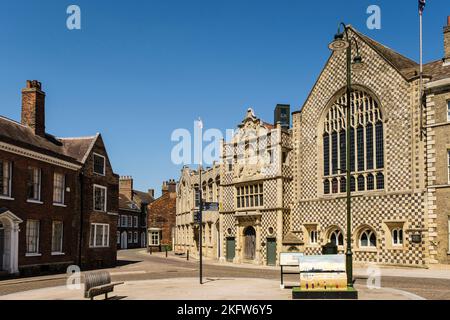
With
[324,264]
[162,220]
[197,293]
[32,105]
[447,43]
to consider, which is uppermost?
[447,43]

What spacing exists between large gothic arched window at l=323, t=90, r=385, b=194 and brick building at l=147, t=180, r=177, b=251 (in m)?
35.4

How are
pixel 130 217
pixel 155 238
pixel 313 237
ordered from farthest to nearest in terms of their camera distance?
pixel 130 217 → pixel 155 238 → pixel 313 237

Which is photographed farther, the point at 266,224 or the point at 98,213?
the point at 266,224

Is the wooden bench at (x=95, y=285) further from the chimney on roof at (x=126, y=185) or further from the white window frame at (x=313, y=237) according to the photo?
the chimney on roof at (x=126, y=185)

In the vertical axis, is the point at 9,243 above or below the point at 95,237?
above

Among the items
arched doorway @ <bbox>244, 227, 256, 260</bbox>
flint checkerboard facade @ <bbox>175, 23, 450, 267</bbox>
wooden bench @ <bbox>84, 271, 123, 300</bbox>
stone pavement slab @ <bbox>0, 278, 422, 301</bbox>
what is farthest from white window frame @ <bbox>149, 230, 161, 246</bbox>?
wooden bench @ <bbox>84, 271, 123, 300</bbox>

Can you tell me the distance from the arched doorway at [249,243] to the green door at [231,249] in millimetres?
1449

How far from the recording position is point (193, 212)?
52.2m

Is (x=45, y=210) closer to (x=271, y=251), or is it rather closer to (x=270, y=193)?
(x=270, y=193)

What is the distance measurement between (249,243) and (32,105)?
19633 millimetres

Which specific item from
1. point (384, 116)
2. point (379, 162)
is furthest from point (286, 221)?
point (384, 116)

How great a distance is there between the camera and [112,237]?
38.2 meters
